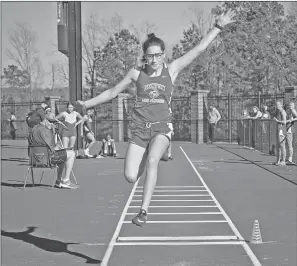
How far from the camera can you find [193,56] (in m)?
4.26

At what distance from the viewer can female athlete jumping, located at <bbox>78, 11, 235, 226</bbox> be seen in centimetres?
418

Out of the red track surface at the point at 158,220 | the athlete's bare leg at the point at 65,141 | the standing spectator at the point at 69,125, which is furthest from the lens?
the athlete's bare leg at the point at 65,141

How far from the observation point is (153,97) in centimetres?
420

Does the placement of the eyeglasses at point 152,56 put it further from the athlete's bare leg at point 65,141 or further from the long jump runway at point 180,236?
the athlete's bare leg at point 65,141

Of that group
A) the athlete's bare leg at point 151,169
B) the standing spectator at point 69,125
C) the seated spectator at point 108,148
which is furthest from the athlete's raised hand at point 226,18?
the seated spectator at point 108,148

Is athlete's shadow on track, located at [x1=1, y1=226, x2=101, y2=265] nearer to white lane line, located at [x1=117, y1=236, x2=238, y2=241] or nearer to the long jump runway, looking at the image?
the long jump runway

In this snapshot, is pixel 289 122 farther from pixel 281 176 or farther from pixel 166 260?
pixel 166 260

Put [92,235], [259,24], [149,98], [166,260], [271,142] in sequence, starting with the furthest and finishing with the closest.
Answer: [259,24]
[271,142]
[92,235]
[166,260]
[149,98]

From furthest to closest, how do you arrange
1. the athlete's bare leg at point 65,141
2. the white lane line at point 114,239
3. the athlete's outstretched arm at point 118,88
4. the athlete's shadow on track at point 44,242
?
the athlete's bare leg at point 65,141 < the athlete's shadow on track at point 44,242 < the white lane line at point 114,239 < the athlete's outstretched arm at point 118,88

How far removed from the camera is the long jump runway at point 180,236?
23.1 feet

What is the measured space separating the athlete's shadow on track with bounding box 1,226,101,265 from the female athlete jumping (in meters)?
2.97

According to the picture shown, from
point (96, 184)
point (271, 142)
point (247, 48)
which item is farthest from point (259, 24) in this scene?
point (96, 184)

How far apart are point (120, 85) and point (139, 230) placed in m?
4.88

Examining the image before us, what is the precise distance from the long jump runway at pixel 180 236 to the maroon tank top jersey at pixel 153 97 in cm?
307
